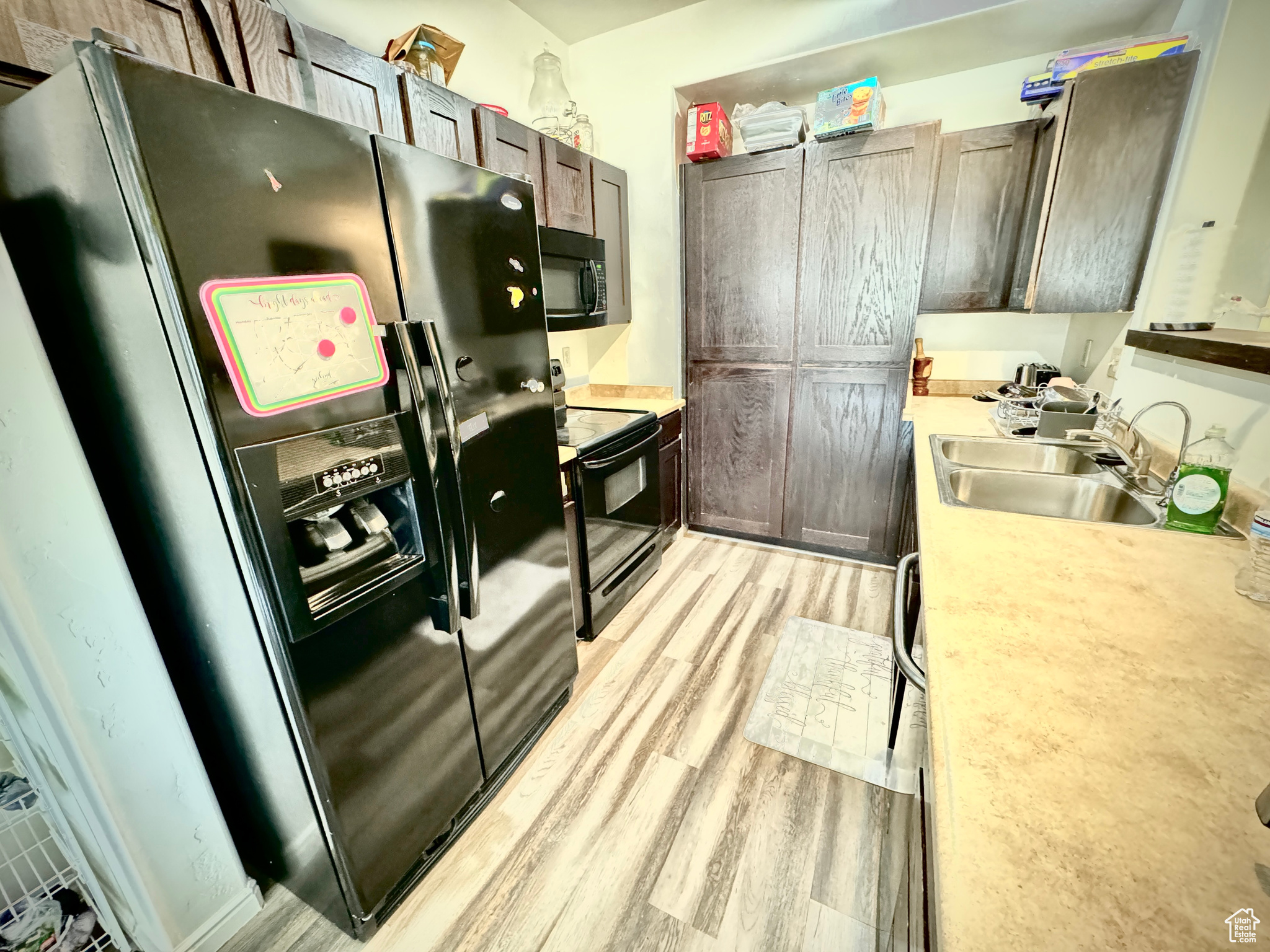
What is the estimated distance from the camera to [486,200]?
1261mm

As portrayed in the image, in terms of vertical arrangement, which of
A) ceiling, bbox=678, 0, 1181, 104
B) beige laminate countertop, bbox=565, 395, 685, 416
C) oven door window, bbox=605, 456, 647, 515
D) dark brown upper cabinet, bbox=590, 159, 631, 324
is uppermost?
ceiling, bbox=678, 0, 1181, 104

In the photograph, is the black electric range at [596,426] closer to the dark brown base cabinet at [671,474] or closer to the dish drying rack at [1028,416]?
the dark brown base cabinet at [671,474]

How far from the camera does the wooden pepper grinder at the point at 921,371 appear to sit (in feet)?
9.03

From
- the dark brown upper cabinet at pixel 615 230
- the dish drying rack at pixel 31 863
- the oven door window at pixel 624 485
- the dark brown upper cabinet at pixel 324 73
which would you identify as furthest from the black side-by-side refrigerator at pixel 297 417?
the dark brown upper cabinet at pixel 615 230

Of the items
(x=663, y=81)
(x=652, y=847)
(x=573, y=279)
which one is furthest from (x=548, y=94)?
(x=652, y=847)

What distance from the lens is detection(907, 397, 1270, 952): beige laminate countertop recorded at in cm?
43

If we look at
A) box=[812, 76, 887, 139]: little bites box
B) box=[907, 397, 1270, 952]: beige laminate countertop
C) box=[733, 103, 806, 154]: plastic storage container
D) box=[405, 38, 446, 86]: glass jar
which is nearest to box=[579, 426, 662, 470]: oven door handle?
box=[907, 397, 1270, 952]: beige laminate countertop

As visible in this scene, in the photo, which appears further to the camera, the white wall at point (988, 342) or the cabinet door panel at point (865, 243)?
the white wall at point (988, 342)

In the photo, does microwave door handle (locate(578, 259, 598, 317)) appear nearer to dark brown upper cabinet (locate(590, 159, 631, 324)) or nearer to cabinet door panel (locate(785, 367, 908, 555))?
dark brown upper cabinet (locate(590, 159, 631, 324))

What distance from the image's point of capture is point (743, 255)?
2.62 metres

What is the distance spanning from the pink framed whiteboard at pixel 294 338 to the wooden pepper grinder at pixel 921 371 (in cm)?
277

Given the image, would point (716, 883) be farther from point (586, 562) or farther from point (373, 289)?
point (373, 289)

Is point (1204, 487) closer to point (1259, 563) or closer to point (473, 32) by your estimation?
point (1259, 563)

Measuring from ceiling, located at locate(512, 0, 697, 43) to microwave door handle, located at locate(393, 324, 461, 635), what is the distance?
2.42 metres
